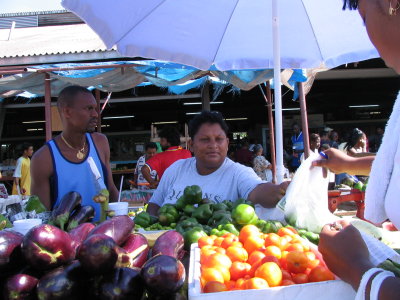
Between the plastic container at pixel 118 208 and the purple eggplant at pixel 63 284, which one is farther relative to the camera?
the plastic container at pixel 118 208

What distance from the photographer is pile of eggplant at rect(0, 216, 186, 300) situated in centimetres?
124

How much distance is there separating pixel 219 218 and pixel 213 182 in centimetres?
78

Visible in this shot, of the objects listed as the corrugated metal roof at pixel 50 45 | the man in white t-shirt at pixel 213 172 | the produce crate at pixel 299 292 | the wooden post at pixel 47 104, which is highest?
the corrugated metal roof at pixel 50 45

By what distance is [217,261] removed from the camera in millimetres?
1556

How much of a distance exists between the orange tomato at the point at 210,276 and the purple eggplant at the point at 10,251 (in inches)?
27.2

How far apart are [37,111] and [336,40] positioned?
13.5m

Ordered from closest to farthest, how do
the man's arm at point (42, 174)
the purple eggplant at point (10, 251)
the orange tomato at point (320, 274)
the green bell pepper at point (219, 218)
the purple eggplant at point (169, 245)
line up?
the purple eggplant at point (10, 251) → the orange tomato at point (320, 274) → the purple eggplant at point (169, 245) → the green bell pepper at point (219, 218) → the man's arm at point (42, 174)

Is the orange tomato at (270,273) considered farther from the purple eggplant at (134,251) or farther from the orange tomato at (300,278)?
the purple eggplant at (134,251)

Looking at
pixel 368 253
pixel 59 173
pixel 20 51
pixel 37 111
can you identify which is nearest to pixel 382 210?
pixel 368 253

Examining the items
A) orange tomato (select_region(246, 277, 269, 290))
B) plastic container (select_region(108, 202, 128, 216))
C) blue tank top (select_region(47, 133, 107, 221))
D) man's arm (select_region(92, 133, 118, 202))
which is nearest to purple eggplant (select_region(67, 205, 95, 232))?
plastic container (select_region(108, 202, 128, 216))

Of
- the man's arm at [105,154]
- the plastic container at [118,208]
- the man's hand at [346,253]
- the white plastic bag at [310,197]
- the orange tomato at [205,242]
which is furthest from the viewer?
the man's arm at [105,154]

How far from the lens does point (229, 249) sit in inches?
67.7

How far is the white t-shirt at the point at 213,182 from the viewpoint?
2.99 metres

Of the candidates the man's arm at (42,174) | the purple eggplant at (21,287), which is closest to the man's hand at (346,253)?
the purple eggplant at (21,287)
